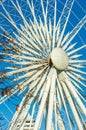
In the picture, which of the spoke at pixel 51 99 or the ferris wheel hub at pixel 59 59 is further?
the ferris wheel hub at pixel 59 59

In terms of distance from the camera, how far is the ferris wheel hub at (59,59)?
72.7ft

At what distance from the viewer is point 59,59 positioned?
880 inches

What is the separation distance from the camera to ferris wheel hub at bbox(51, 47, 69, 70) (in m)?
22.2

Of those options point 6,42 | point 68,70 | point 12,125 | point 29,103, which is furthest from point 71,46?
point 6,42

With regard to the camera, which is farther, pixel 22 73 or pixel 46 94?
pixel 22 73

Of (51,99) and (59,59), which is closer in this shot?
(51,99)

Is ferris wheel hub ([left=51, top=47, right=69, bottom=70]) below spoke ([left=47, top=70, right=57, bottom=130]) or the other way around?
the other way around

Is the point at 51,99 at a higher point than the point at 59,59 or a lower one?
lower

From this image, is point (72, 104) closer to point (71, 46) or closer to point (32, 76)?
point (32, 76)

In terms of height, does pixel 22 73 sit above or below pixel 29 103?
above

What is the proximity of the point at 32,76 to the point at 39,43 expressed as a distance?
2.44 metres

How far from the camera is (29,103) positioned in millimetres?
23156

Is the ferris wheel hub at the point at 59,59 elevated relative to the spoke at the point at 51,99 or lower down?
elevated

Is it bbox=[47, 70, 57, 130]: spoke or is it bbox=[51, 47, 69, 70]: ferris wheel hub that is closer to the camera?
bbox=[47, 70, 57, 130]: spoke
